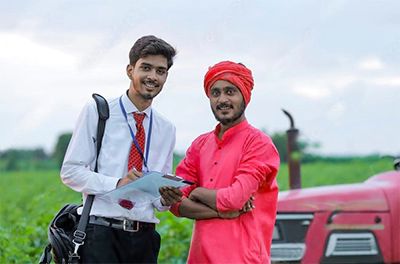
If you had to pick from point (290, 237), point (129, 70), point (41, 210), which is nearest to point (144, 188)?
point (129, 70)

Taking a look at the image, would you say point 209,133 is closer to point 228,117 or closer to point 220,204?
point 228,117

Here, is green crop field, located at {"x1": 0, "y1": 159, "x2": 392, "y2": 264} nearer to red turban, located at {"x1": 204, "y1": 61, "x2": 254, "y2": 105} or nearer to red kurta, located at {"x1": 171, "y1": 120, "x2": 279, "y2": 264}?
red kurta, located at {"x1": 171, "y1": 120, "x2": 279, "y2": 264}

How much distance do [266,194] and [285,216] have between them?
1917 millimetres

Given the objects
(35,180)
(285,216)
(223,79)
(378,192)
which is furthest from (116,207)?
(35,180)

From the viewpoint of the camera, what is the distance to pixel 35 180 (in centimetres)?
1781

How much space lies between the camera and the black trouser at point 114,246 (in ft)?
11.1

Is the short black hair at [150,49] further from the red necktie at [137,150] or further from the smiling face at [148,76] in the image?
the red necktie at [137,150]

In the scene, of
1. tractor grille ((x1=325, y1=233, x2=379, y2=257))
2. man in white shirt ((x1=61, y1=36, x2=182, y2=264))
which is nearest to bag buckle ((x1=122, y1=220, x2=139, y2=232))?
man in white shirt ((x1=61, y1=36, x2=182, y2=264))

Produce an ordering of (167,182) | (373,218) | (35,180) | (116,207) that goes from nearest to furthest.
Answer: (167,182)
(116,207)
(373,218)
(35,180)

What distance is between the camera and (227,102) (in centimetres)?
330

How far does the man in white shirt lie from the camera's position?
3.38m

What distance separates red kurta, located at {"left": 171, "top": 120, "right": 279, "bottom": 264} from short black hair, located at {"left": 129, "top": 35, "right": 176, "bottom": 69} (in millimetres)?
461

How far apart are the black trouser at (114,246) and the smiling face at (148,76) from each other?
69 cm

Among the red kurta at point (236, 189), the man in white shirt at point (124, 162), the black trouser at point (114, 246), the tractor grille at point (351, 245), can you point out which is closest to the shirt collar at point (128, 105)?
the man in white shirt at point (124, 162)
